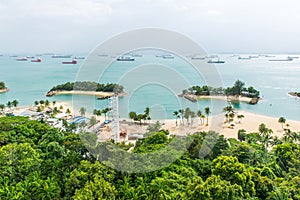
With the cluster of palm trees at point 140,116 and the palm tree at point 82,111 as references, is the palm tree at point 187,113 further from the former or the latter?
the palm tree at point 82,111

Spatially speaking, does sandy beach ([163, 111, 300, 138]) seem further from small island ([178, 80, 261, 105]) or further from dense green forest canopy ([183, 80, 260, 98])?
dense green forest canopy ([183, 80, 260, 98])

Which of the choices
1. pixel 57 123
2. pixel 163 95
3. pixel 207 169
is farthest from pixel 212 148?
pixel 163 95

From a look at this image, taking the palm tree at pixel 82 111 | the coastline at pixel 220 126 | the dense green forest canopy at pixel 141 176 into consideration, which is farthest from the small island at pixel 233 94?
the dense green forest canopy at pixel 141 176

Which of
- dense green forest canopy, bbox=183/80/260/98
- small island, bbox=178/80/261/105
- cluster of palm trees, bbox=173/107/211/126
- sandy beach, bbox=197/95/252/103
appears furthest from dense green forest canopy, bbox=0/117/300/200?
dense green forest canopy, bbox=183/80/260/98

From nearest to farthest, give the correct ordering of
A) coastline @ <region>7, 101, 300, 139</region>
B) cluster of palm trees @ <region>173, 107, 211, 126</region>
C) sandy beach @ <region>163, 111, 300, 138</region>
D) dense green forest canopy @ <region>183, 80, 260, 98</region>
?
1. coastline @ <region>7, 101, 300, 139</region>
2. sandy beach @ <region>163, 111, 300, 138</region>
3. cluster of palm trees @ <region>173, 107, 211, 126</region>
4. dense green forest canopy @ <region>183, 80, 260, 98</region>

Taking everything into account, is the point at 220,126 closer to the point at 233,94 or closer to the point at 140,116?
the point at 140,116

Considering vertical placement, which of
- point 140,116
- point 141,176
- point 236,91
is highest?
point 236,91

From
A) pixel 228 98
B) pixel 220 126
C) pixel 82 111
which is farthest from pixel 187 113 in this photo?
pixel 228 98

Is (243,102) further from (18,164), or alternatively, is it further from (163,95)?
(18,164)
